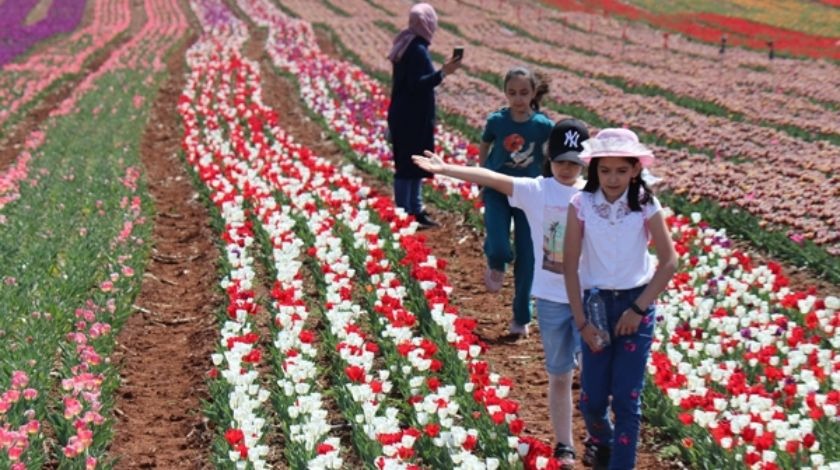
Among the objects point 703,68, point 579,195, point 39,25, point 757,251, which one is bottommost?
point 39,25

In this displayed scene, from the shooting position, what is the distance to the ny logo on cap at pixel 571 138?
17.6ft

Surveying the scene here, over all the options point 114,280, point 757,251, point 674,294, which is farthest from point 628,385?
point 757,251

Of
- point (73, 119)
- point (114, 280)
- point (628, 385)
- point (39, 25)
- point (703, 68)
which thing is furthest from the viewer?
point (39, 25)

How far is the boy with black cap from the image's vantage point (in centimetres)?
534

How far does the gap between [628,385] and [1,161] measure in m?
13.2

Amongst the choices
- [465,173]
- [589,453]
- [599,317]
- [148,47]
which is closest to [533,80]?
[465,173]

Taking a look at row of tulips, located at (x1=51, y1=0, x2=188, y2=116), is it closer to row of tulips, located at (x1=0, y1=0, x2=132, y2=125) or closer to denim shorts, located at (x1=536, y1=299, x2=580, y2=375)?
row of tulips, located at (x1=0, y1=0, x2=132, y2=125)

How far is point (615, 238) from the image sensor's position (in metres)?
4.92

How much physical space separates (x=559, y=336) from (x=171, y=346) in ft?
11.5

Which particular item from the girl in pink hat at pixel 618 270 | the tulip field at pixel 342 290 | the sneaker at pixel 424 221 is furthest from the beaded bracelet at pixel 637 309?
the sneaker at pixel 424 221

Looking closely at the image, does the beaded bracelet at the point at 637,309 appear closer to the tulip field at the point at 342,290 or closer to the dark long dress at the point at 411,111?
the tulip field at the point at 342,290

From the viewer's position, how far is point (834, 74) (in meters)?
23.5

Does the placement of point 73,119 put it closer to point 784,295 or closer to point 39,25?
point 784,295

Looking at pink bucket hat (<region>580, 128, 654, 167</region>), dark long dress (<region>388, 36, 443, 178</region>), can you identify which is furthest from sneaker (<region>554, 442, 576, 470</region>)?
dark long dress (<region>388, 36, 443, 178</region>)
